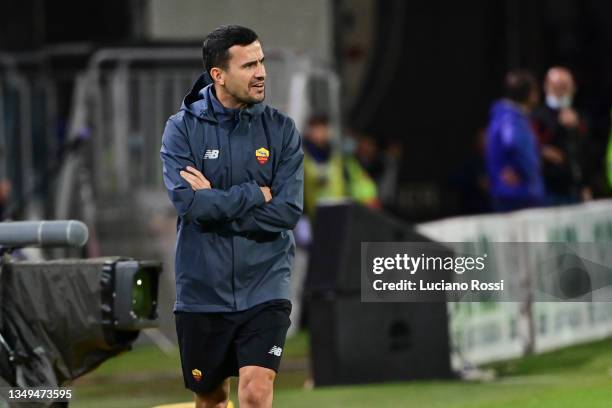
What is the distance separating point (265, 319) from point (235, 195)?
55 cm

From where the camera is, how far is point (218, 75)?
24.3 ft

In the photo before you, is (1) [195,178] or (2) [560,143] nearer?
(1) [195,178]

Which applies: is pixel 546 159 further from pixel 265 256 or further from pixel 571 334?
pixel 265 256

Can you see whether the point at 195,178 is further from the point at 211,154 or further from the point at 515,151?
the point at 515,151

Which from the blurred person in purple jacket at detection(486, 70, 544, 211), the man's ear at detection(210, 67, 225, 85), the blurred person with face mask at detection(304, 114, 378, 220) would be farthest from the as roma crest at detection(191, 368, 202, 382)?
the blurred person with face mask at detection(304, 114, 378, 220)

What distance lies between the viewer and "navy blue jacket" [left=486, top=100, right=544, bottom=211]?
46.1ft

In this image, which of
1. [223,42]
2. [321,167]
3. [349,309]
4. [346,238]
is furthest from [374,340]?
[223,42]

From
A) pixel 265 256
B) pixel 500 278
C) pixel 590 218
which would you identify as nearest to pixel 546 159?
pixel 590 218

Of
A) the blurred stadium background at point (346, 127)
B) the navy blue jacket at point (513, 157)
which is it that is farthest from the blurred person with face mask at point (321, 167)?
the navy blue jacket at point (513, 157)

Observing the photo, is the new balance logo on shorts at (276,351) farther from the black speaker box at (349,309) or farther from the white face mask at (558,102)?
the white face mask at (558,102)

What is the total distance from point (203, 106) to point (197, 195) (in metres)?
0.43

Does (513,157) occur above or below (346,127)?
above

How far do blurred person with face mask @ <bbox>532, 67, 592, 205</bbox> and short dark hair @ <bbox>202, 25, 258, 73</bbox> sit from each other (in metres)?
7.70

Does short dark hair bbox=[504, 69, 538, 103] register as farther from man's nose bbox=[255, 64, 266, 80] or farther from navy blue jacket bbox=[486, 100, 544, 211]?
man's nose bbox=[255, 64, 266, 80]
